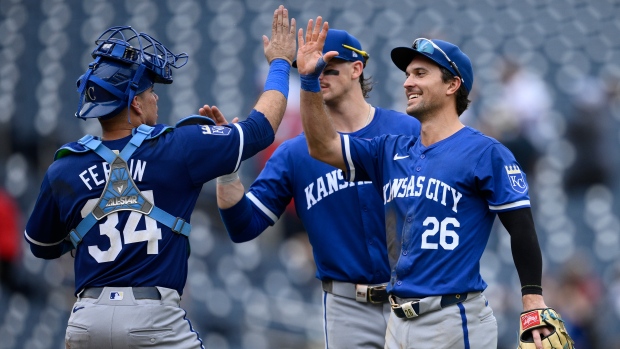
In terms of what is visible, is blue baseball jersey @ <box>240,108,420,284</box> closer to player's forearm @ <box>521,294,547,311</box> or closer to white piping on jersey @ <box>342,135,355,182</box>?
white piping on jersey @ <box>342,135,355,182</box>

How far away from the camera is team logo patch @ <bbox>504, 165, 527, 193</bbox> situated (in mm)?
3857

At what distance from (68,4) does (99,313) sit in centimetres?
669

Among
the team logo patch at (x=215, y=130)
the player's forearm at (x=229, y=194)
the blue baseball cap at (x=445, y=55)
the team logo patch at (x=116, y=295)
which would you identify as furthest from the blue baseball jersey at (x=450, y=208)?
the team logo patch at (x=116, y=295)

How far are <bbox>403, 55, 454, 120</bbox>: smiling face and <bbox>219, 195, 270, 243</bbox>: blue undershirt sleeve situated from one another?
3.29 feet

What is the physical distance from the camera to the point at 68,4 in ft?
32.2

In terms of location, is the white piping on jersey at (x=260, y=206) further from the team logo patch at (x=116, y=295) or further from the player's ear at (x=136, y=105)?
the team logo patch at (x=116, y=295)

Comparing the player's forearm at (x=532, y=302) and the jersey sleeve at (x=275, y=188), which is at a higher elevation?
the jersey sleeve at (x=275, y=188)

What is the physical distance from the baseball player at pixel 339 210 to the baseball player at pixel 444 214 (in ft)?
1.55

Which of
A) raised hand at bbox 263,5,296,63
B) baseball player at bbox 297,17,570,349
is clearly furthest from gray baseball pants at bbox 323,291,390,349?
raised hand at bbox 263,5,296,63

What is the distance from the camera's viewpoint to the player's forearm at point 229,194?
181 inches

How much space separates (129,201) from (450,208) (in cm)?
128

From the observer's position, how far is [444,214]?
391cm

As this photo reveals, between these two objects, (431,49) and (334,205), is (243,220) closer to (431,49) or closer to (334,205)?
(334,205)

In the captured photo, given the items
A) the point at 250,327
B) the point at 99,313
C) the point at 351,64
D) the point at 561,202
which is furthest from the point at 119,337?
the point at 561,202
